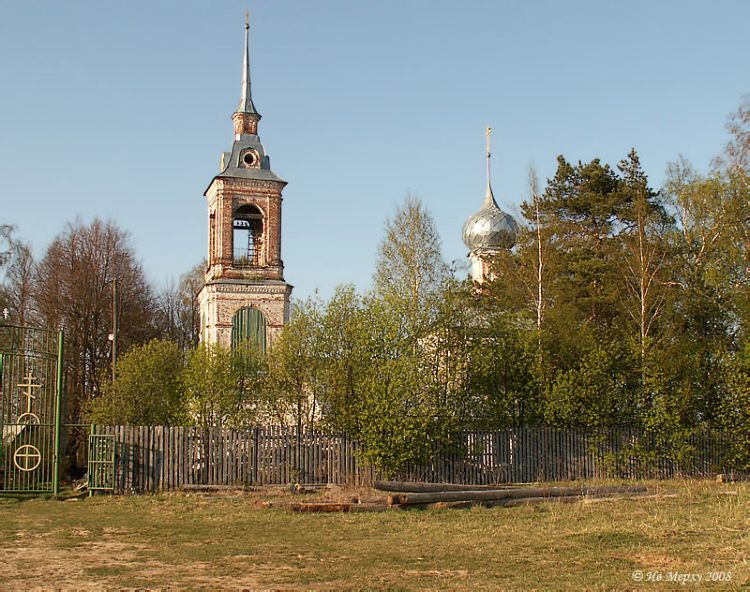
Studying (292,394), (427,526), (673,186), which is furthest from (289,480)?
(673,186)

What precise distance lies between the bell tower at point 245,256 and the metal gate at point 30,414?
14.8 meters

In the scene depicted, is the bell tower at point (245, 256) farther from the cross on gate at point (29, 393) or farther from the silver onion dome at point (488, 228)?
the cross on gate at point (29, 393)

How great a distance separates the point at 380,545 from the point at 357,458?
8.57 metres

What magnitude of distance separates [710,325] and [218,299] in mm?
18353

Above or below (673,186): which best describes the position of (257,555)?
below

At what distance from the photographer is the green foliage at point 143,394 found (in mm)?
25172

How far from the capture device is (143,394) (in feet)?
83.5

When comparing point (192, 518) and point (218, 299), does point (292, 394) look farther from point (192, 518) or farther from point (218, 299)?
point (218, 299)

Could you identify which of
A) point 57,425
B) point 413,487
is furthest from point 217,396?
point 413,487

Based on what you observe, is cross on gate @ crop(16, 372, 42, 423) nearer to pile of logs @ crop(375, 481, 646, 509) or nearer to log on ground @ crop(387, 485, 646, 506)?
pile of logs @ crop(375, 481, 646, 509)

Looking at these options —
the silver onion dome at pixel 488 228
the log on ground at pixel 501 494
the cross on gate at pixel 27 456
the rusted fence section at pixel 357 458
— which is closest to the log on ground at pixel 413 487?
the log on ground at pixel 501 494

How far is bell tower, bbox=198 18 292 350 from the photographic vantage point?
118 ft

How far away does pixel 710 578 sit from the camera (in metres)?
9.56

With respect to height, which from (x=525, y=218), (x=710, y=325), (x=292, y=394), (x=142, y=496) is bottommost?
(x=142, y=496)
